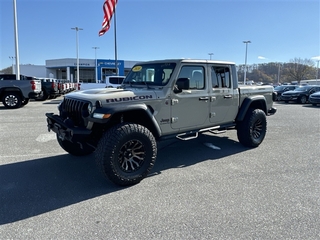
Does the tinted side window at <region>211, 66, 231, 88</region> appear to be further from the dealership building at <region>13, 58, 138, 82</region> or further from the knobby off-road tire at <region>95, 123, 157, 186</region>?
the dealership building at <region>13, 58, 138, 82</region>

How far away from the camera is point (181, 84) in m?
4.04

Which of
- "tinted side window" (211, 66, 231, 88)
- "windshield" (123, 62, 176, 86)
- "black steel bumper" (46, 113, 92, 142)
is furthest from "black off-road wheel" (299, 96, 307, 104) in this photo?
"black steel bumper" (46, 113, 92, 142)

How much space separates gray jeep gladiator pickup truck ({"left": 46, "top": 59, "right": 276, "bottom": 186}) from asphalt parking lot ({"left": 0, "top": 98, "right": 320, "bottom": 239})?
18.5 inches

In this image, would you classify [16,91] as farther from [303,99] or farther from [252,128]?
[303,99]

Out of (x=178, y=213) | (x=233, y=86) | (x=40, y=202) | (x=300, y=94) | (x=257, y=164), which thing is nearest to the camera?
(x=178, y=213)

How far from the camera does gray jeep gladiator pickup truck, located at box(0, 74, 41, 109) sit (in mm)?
12047

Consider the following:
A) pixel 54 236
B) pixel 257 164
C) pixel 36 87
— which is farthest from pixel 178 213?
pixel 36 87

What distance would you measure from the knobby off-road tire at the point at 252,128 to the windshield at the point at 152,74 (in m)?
2.38

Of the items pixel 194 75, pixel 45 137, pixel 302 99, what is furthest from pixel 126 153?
pixel 302 99

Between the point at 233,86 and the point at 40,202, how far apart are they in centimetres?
433

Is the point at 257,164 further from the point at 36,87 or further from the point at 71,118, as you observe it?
the point at 36,87

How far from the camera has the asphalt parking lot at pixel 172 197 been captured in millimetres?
2568

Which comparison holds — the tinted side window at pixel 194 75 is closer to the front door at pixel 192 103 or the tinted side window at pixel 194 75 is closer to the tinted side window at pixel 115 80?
the front door at pixel 192 103

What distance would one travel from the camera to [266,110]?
6219 millimetres
